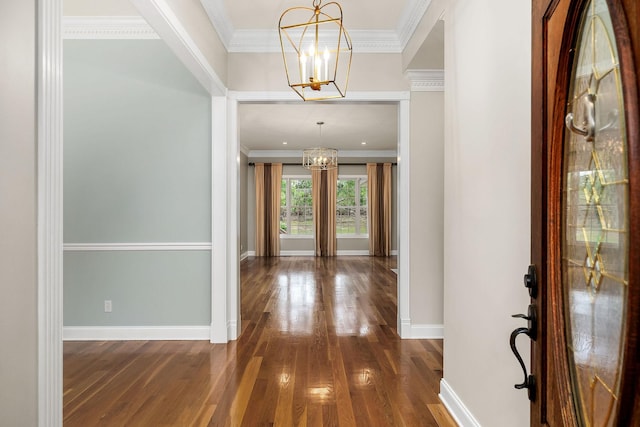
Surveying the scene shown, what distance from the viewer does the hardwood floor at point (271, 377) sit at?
2373 mm

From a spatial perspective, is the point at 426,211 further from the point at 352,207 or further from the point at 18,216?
the point at 352,207

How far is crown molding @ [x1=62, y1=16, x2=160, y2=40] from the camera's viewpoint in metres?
3.59

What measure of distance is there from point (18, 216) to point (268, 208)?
9.44 meters

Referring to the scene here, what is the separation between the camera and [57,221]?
1311 mm

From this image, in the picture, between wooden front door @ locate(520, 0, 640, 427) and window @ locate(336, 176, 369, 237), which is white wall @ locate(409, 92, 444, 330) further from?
window @ locate(336, 176, 369, 237)

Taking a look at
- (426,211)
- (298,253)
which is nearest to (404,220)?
(426,211)

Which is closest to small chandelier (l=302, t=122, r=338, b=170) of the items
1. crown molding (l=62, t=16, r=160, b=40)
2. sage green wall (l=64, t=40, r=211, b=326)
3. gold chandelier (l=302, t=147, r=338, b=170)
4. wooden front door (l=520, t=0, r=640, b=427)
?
gold chandelier (l=302, t=147, r=338, b=170)

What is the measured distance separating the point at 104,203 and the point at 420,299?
317cm

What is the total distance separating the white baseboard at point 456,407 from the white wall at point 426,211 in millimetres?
1312

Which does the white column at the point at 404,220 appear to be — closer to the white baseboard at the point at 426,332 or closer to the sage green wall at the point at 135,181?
the white baseboard at the point at 426,332

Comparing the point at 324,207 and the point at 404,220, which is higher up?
the point at 324,207

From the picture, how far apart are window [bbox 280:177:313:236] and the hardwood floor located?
20.3 ft

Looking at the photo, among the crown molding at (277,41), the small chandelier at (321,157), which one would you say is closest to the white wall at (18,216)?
the crown molding at (277,41)

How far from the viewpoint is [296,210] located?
430 inches
